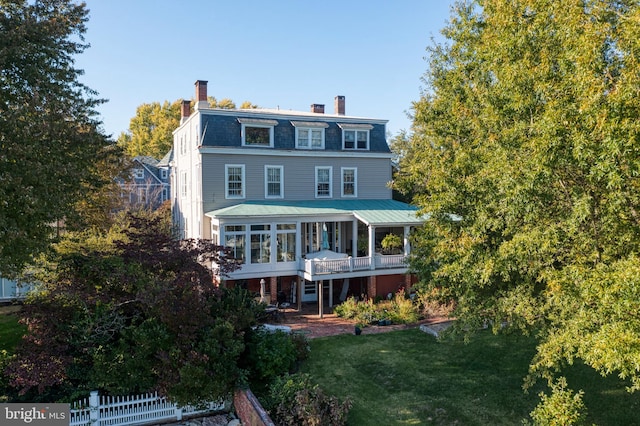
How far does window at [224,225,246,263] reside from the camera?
1973cm

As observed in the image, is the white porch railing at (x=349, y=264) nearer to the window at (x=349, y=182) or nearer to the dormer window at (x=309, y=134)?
the window at (x=349, y=182)

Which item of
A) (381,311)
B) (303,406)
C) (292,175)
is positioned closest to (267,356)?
(303,406)

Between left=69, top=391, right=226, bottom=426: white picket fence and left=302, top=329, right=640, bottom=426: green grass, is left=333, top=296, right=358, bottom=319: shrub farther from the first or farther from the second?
left=69, top=391, right=226, bottom=426: white picket fence

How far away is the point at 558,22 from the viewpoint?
8062 mm

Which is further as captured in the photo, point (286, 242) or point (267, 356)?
point (286, 242)

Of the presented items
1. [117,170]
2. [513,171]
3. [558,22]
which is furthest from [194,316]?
[117,170]

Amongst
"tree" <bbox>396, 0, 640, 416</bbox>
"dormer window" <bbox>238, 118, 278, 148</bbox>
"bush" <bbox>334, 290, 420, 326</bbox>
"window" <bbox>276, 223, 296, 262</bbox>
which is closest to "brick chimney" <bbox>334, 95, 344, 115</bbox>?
"dormer window" <bbox>238, 118, 278, 148</bbox>

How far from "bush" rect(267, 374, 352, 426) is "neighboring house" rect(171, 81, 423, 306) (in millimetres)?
8294

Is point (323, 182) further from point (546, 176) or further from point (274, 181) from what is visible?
point (546, 176)

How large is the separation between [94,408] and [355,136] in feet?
62.0

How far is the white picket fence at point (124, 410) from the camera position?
33.8ft

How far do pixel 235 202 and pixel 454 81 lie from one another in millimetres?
13615

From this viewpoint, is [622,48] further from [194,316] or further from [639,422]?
[194,316]

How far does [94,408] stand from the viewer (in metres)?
10.3
